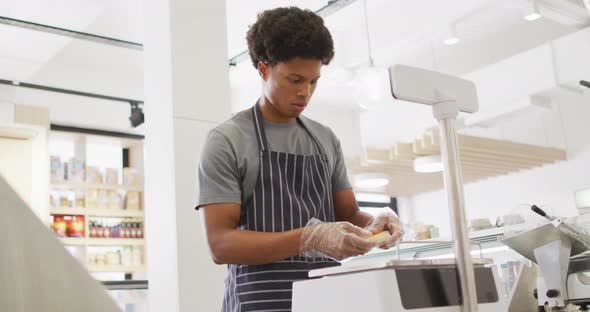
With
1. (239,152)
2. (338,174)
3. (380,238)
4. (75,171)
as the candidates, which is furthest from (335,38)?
(380,238)

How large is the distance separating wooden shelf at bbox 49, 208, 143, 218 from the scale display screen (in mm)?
6865

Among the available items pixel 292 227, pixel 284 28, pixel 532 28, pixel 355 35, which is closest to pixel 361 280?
pixel 292 227

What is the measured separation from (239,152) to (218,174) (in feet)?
0.31

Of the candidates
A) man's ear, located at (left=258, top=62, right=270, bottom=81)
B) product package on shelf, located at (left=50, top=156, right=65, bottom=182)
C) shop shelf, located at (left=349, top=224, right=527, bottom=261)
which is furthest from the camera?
product package on shelf, located at (left=50, top=156, right=65, bottom=182)

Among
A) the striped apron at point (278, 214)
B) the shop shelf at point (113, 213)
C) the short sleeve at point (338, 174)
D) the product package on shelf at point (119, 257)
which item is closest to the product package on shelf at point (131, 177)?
the shop shelf at point (113, 213)

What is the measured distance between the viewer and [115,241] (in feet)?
25.6

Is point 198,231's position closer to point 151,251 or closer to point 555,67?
point 151,251

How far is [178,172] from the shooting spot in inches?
127

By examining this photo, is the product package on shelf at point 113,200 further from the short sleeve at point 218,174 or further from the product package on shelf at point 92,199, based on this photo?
the short sleeve at point 218,174

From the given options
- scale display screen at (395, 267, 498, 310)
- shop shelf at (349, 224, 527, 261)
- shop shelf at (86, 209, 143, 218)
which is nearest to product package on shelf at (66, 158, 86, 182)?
shop shelf at (86, 209, 143, 218)

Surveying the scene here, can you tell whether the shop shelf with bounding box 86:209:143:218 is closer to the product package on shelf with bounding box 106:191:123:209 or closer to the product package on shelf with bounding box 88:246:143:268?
the product package on shelf with bounding box 106:191:123:209

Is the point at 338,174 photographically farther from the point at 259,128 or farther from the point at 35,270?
the point at 35,270

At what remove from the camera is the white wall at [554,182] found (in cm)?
795

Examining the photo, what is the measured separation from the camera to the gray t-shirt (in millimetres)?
1531
